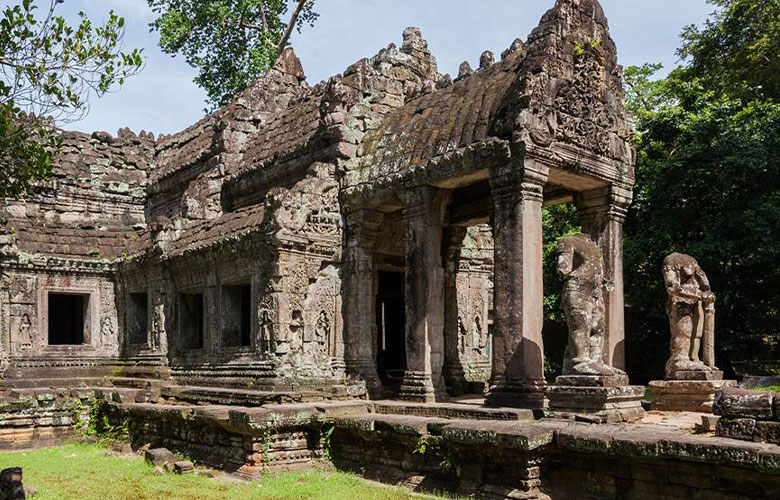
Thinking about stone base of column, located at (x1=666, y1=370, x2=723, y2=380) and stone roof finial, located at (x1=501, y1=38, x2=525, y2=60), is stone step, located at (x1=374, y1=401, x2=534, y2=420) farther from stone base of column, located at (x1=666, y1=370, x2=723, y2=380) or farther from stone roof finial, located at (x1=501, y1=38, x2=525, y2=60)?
stone roof finial, located at (x1=501, y1=38, x2=525, y2=60)

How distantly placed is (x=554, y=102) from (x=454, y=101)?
2140 millimetres

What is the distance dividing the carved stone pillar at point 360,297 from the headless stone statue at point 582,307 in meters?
4.25

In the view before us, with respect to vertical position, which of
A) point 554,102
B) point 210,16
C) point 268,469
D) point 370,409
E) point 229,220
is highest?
point 210,16

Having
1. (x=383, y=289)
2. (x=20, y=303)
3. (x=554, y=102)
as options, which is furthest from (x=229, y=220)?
(x=554, y=102)

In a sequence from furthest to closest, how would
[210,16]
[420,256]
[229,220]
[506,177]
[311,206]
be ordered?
[210,16] < [229,220] < [311,206] < [420,256] < [506,177]

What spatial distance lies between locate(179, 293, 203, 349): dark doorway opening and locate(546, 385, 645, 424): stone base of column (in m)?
8.78

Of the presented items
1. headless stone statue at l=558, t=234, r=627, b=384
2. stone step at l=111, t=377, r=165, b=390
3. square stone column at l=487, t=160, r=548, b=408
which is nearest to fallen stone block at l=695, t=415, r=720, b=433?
headless stone statue at l=558, t=234, r=627, b=384

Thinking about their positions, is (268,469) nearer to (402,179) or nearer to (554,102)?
(402,179)

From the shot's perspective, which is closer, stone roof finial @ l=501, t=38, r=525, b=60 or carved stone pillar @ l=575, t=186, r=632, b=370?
carved stone pillar @ l=575, t=186, r=632, b=370

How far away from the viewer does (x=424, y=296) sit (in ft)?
37.8

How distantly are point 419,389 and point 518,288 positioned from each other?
2.41 meters

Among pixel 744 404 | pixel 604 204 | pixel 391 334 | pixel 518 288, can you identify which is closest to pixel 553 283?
pixel 391 334

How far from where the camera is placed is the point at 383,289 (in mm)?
15172

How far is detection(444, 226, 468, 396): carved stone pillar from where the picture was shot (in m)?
13.9
